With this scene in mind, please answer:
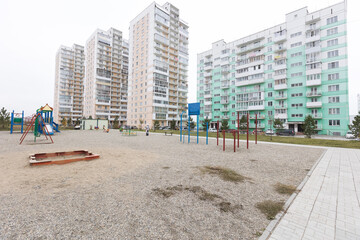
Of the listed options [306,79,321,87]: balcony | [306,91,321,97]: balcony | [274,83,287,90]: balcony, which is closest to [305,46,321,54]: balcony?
[306,79,321,87]: balcony

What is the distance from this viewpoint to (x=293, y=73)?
43281 mm

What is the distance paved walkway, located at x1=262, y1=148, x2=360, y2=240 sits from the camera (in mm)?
2814

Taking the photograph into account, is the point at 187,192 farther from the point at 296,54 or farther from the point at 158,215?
the point at 296,54

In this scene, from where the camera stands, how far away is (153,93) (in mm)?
54781

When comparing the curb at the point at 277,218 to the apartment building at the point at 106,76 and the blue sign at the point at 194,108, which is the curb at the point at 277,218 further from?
the apartment building at the point at 106,76

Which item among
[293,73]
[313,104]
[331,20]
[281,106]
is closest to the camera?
[331,20]

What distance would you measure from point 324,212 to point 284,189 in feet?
4.26

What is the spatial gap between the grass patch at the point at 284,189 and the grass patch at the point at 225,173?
42.5 inches

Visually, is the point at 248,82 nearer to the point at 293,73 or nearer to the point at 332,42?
the point at 293,73

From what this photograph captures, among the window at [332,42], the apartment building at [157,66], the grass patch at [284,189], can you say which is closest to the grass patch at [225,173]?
the grass patch at [284,189]

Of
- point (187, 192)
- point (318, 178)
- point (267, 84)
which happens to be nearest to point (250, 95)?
point (267, 84)

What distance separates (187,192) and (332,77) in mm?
50440

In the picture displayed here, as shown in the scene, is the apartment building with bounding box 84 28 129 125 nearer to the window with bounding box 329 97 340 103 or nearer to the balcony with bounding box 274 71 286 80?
the balcony with bounding box 274 71 286 80

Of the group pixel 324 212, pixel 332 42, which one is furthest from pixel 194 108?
pixel 332 42
